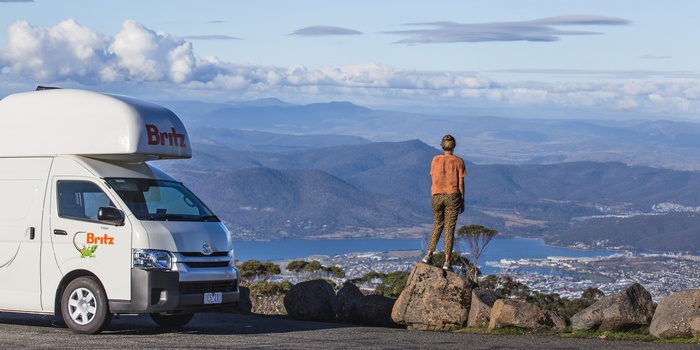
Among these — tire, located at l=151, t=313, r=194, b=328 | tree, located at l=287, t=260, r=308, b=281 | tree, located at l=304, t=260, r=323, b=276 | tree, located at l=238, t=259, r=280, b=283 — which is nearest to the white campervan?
tire, located at l=151, t=313, r=194, b=328

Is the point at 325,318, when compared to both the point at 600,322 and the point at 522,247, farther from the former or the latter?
the point at 522,247

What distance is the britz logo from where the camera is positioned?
42.8ft

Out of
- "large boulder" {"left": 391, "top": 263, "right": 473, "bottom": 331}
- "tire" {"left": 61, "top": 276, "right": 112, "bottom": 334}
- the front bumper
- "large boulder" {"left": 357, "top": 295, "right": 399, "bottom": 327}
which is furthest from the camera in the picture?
"large boulder" {"left": 357, "top": 295, "right": 399, "bottom": 327}

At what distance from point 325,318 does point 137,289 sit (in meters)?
4.47

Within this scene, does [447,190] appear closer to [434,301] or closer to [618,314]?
[434,301]

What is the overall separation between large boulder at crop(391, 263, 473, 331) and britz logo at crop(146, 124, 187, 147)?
12.5 ft

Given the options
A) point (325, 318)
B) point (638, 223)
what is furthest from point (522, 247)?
point (325, 318)

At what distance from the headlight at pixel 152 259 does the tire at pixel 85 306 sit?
0.63 m

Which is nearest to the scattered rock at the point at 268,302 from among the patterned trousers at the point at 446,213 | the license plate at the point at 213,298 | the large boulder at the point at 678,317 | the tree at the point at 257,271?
the tree at the point at 257,271

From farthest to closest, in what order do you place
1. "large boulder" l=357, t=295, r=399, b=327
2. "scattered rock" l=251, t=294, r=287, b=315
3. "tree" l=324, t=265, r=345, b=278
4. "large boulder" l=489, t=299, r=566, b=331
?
"tree" l=324, t=265, r=345, b=278, "scattered rock" l=251, t=294, r=287, b=315, "large boulder" l=357, t=295, r=399, b=327, "large boulder" l=489, t=299, r=566, b=331

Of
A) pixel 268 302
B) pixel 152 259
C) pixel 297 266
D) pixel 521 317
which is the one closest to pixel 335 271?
pixel 297 266

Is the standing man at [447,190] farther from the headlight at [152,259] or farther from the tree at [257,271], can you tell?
→ the tree at [257,271]

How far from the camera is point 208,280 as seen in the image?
12.9 metres

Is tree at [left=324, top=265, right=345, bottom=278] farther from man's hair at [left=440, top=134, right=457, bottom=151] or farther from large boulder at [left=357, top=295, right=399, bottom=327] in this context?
man's hair at [left=440, top=134, right=457, bottom=151]
